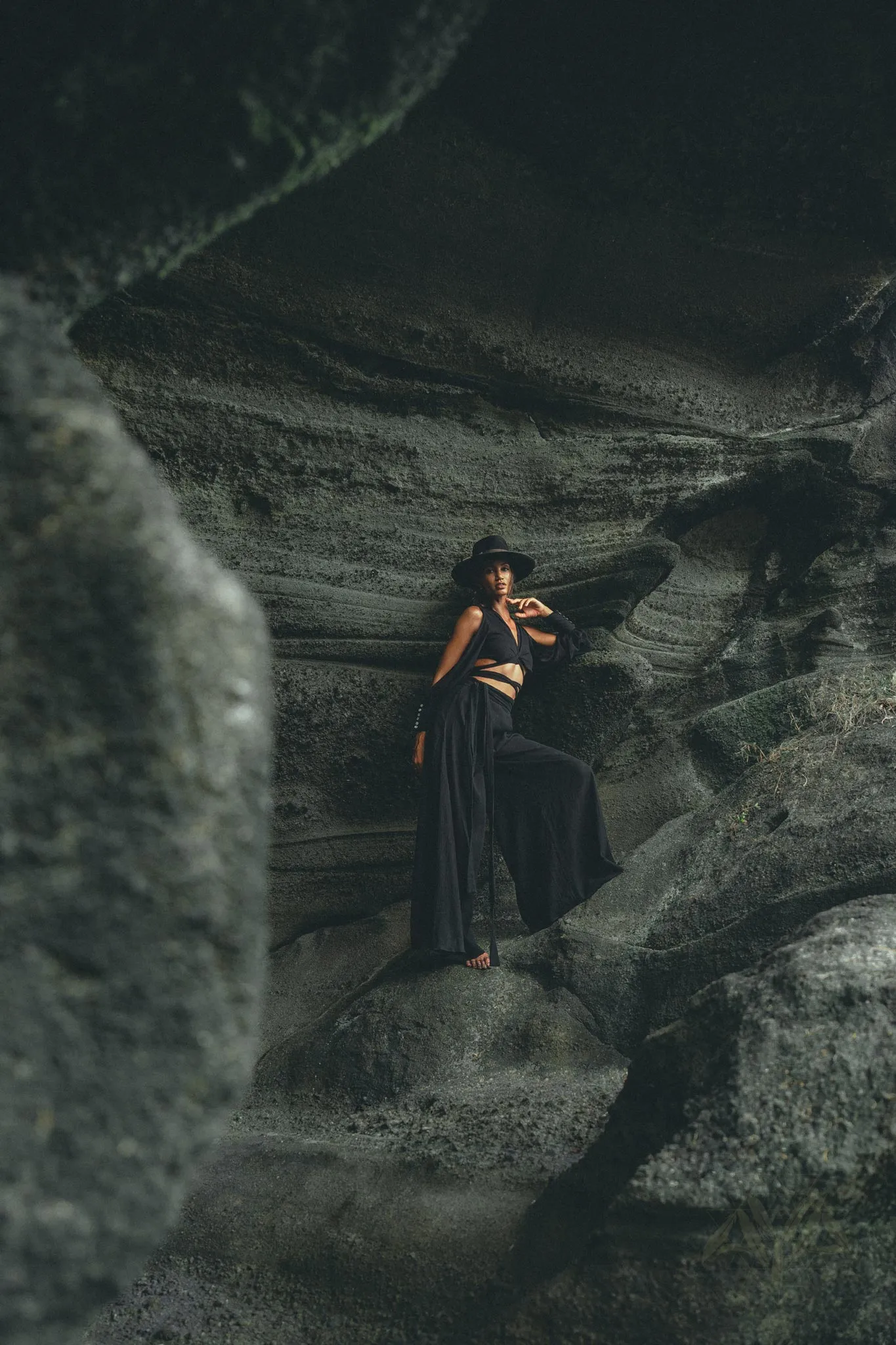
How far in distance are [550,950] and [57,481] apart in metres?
4.69

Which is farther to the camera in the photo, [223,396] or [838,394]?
[838,394]

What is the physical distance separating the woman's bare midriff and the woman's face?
0.38 m

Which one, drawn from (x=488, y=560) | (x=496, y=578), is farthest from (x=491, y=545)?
(x=496, y=578)

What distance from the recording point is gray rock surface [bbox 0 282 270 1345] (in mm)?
1542

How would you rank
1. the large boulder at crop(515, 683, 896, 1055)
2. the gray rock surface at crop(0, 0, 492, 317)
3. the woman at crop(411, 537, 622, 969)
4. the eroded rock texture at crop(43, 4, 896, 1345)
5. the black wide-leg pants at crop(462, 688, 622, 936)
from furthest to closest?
the black wide-leg pants at crop(462, 688, 622, 936), the woman at crop(411, 537, 622, 969), the large boulder at crop(515, 683, 896, 1055), the eroded rock texture at crop(43, 4, 896, 1345), the gray rock surface at crop(0, 0, 492, 317)

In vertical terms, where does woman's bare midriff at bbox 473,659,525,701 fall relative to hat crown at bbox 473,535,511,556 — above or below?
below

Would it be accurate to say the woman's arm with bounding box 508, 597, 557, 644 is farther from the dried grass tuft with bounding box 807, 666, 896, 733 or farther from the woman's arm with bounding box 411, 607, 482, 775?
the dried grass tuft with bounding box 807, 666, 896, 733

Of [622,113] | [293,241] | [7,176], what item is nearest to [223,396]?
[293,241]

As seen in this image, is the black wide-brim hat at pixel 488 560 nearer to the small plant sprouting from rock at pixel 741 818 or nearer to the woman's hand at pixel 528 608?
the woman's hand at pixel 528 608

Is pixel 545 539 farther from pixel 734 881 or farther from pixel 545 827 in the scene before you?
pixel 734 881

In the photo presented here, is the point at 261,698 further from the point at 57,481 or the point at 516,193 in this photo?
the point at 516,193

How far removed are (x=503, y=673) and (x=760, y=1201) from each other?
370cm

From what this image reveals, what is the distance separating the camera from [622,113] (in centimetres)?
591

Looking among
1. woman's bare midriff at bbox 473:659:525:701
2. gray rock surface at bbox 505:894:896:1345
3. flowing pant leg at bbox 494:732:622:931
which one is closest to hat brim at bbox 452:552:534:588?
woman's bare midriff at bbox 473:659:525:701
